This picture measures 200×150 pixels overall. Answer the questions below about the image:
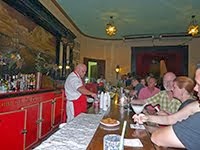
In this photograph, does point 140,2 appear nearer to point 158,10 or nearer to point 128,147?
point 158,10

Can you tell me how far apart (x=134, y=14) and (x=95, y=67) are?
4574 millimetres

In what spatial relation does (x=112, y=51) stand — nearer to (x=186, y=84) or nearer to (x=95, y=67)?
(x=95, y=67)

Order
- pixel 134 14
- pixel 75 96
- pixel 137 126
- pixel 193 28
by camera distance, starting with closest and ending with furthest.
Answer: pixel 137 126, pixel 75 96, pixel 193 28, pixel 134 14

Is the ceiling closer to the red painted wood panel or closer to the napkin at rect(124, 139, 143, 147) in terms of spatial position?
the red painted wood panel

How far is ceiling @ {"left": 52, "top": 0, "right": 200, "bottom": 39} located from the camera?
620cm

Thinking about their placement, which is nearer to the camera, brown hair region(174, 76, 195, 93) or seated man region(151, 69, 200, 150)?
seated man region(151, 69, 200, 150)

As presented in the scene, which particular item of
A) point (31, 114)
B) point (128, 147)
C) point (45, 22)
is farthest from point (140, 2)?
point (128, 147)

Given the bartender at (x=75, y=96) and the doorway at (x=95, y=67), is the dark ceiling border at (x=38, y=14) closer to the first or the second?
the bartender at (x=75, y=96)

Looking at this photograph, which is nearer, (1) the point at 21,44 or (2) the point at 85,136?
(2) the point at 85,136

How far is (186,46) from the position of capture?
10.6 metres

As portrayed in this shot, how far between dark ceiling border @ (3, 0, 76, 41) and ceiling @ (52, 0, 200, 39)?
0.69m

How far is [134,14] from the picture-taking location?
722cm

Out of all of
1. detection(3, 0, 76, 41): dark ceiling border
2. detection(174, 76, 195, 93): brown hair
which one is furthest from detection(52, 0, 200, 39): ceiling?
detection(174, 76, 195, 93): brown hair

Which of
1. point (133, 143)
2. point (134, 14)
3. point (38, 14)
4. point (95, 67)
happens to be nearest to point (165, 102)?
point (133, 143)
